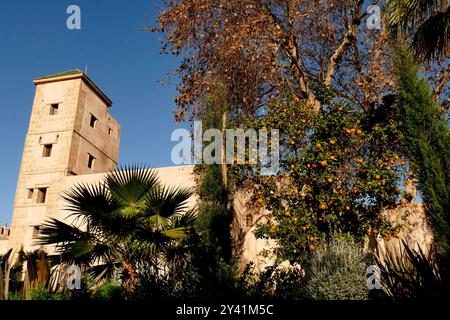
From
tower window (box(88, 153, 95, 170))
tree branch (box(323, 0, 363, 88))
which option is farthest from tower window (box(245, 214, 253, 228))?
tower window (box(88, 153, 95, 170))

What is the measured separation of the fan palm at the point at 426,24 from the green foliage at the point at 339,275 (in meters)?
4.77

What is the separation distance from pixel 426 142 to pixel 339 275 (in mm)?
3292

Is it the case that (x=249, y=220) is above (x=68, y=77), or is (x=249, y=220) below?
below

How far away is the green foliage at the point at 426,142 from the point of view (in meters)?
7.30

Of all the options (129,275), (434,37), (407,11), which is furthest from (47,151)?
(434,37)

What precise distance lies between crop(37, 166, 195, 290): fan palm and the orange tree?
2.88 m

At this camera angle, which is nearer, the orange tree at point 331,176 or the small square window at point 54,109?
the orange tree at point 331,176

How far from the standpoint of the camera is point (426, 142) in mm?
7992

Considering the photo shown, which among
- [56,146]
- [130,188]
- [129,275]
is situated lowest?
[129,275]

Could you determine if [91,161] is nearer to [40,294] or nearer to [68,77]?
→ [68,77]

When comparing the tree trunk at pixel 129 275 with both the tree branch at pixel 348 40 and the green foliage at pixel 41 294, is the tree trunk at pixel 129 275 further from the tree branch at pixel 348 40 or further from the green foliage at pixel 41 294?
the tree branch at pixel 348 40

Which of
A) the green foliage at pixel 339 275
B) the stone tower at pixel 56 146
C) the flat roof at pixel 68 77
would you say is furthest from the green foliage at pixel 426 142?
the flat roof at pixel 68 77
